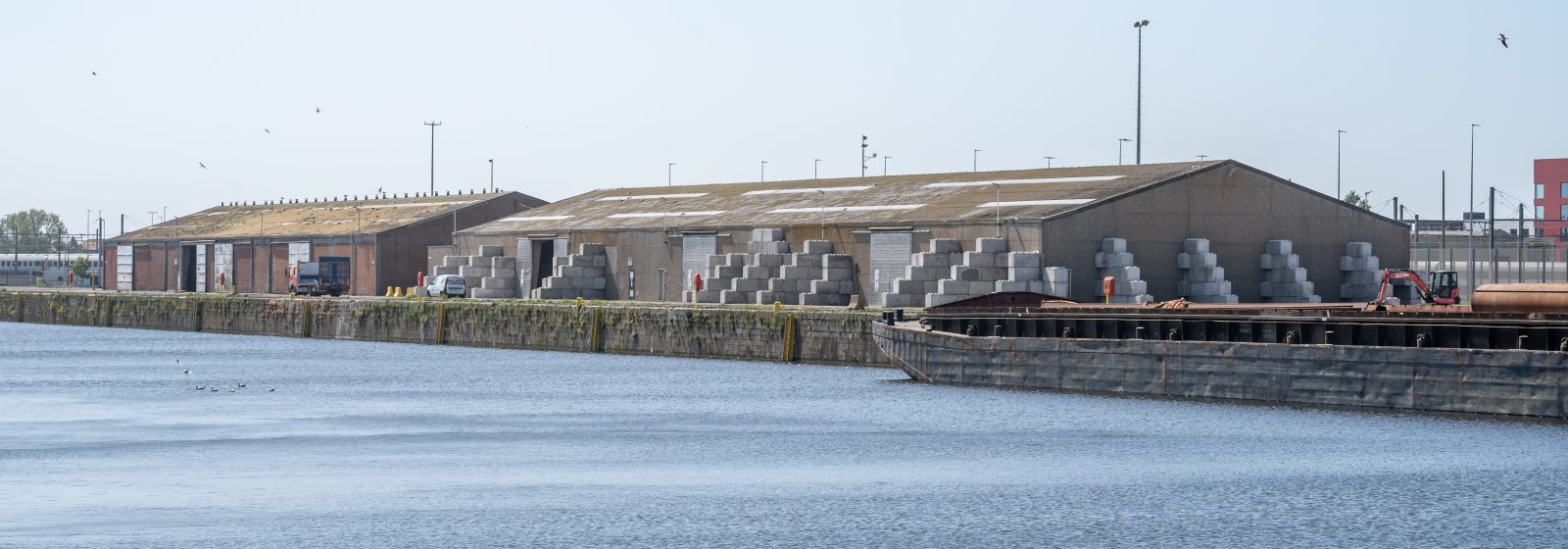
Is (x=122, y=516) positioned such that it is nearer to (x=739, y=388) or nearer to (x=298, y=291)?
(x=739, y=388)

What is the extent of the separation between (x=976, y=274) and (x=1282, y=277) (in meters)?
15.5

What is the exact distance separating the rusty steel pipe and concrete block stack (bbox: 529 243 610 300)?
57.5 meters

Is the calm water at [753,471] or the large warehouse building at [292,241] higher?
the large warehouse building at [292,241]

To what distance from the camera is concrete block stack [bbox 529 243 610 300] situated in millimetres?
104000

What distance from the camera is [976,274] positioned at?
81.8 m

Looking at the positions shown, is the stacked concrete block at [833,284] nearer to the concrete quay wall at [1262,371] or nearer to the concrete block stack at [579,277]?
the concrete block stack at [579,277]

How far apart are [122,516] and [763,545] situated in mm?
10684

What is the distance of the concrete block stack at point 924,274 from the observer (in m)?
83.4

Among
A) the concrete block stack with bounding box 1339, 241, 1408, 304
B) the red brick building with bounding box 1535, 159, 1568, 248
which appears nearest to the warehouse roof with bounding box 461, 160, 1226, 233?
the concrete block stack with bounding box 1339, 241, 1408, 304

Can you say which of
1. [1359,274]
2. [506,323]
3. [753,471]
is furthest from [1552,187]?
[753,471]

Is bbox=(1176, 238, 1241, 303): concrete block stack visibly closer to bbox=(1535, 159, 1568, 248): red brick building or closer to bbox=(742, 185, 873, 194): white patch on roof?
bbox=(742, 185, 873, 194): white patch on roof

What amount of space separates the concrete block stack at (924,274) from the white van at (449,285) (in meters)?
35.6

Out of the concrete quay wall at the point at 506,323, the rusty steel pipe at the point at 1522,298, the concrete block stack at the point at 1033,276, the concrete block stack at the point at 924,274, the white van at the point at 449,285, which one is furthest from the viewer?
the white van at the point at 449,285

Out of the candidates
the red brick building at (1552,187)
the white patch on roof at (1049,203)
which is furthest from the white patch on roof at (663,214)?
the red brick building at (1552,187)
